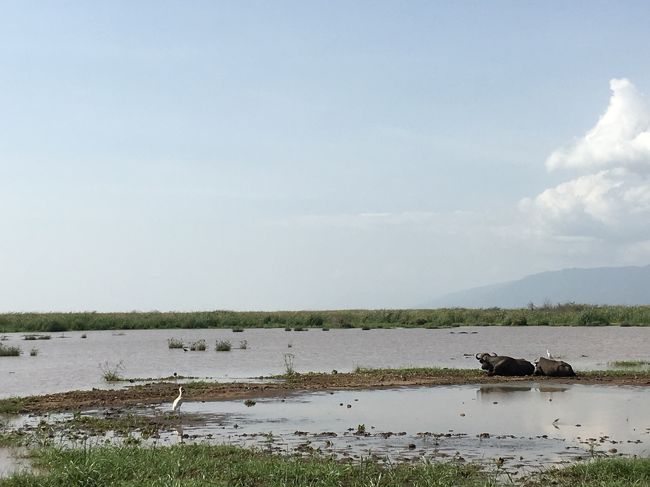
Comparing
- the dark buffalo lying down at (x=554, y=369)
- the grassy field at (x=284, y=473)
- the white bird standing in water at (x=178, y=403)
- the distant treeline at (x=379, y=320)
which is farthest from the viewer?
the distant treeline at (x=379, y=320)

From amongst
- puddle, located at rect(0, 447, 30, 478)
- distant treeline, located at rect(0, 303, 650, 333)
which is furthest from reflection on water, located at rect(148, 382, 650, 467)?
distant treeline, located at rect(0, 303, 650, 333)

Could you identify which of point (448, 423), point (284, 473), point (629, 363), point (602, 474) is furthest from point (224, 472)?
point (629, 363)

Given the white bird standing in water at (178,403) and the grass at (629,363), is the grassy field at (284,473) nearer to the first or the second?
the white bird standing in water at (178,403)

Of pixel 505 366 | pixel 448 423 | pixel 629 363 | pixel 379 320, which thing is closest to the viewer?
pixel 448 423

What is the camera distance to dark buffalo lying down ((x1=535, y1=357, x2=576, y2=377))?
2473 cm

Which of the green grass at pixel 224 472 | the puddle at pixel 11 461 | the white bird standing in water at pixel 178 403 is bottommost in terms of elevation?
the puddle at pixel 11 461

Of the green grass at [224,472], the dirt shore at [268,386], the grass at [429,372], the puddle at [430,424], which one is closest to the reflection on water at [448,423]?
the puddle at [430,424]

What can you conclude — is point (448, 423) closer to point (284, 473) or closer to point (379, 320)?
point (284, 473)

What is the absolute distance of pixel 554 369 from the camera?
24.9 meters

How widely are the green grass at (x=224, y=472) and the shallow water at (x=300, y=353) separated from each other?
13.6m

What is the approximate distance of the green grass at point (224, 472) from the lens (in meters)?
10.9

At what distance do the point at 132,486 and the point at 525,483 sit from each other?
17.7 ft

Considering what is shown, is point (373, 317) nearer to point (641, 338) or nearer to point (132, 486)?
point (641, 338)

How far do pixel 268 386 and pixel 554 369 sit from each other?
905cm
